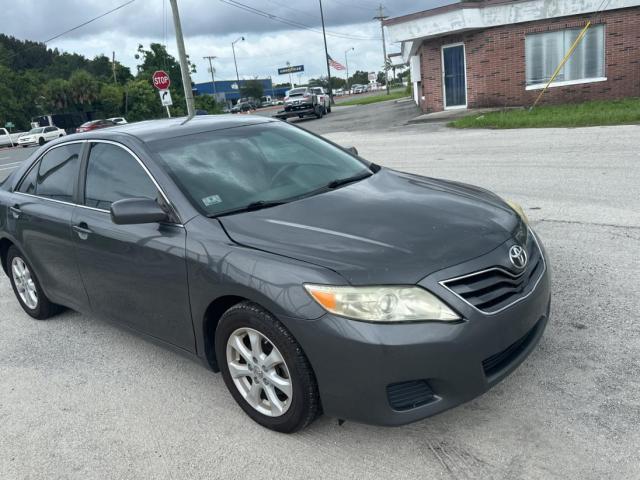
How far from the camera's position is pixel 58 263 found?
4.41 m

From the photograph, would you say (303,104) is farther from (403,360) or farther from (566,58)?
(403,360)

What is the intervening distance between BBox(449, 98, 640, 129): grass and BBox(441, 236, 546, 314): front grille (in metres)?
12.7

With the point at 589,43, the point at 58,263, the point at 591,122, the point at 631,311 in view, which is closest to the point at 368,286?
the point at 631,311

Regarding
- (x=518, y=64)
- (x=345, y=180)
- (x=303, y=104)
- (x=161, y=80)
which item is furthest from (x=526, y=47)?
(x=345, y=180)

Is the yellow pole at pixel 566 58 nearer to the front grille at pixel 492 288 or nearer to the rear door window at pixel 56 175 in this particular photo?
the rear door window at pixel 56 175

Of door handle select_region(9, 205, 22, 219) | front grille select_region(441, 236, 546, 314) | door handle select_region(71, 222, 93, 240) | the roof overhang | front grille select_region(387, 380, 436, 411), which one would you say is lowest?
front grille select_region(387, 380, 436, 411)

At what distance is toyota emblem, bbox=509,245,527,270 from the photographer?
293 cm

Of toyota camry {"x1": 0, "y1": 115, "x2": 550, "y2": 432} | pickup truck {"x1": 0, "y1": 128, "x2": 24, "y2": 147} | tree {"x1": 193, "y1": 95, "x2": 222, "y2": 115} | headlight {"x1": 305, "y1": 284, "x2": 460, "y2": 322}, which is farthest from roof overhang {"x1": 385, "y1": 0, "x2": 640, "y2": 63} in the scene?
tree {"x1": 193, "y1": 95, "x2": 222, "y2": 115}

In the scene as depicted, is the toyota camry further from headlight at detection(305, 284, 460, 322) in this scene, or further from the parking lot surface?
the parking lot surface

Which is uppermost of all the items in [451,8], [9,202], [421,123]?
[451,8]

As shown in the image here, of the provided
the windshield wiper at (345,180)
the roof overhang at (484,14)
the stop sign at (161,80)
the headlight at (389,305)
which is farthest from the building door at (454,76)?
the headlight at (389,305)

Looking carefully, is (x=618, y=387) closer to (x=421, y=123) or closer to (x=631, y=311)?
(x=631, y=311)

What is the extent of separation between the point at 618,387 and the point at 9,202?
4.85 meters

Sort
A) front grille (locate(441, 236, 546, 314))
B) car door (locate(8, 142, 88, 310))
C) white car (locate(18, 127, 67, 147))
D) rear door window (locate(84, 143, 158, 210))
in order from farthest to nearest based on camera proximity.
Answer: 1. white car (locate(18, 127, 67, 147))
2. car door (locate(8, 142, 88, 310))
3. rear door window (locate(84, 143, 158, 210))
4. front grille (locate(441, 236, 546, 314))
